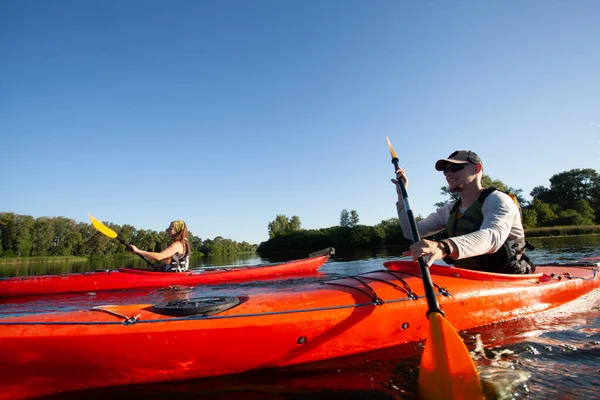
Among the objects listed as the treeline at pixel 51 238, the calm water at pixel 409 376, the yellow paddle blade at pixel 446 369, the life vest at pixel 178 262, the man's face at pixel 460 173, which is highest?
the treeline at pixel 51 238

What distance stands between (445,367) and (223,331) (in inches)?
68.5

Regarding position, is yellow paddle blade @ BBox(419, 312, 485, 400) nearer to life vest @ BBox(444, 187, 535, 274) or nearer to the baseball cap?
life vest @ BBox(444, 187, 535, 274)

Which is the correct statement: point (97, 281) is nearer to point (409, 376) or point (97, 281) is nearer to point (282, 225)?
point (409, 376)

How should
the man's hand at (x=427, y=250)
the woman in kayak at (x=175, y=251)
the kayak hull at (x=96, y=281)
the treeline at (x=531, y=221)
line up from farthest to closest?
the treeline at (x=531, y=221) < the kayak hull at (x=96, y=281) < the woman in kayak at (x=175, y=251) < the man's hand at (x=427, y=250)

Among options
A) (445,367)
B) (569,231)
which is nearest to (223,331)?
(445,367)

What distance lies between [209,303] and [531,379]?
2722mm

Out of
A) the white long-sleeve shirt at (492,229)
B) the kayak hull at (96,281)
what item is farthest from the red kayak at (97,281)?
the white long-sleeve shirt at (492,229)

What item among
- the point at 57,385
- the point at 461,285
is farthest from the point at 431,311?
the point at 57,385

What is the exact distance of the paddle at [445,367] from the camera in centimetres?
227

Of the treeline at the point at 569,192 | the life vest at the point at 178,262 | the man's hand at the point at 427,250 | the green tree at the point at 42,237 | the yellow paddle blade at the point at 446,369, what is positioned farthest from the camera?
the green tree at the point at 42,237

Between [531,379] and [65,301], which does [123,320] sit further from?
[65,301]

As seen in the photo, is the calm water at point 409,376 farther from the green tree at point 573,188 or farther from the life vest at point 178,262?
the green tree at point 573,188

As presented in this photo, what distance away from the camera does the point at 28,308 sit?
633cm

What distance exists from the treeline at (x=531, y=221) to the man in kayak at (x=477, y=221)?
38.3m
